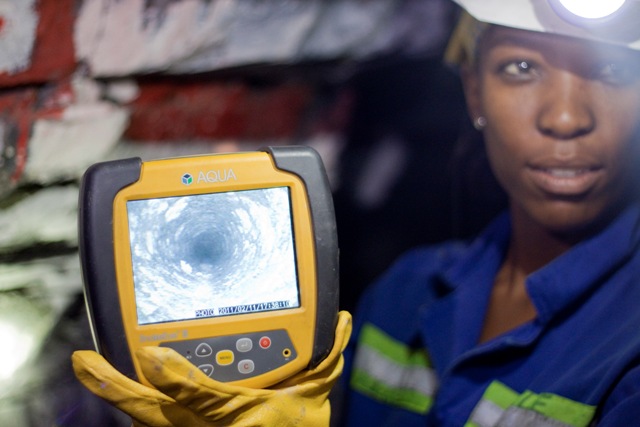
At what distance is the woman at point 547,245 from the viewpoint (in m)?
1.10

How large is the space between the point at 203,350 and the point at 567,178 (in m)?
0.58

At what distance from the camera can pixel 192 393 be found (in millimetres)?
846

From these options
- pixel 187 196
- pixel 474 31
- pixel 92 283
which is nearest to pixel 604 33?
pixel 474 31

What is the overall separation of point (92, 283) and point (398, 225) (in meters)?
0.72

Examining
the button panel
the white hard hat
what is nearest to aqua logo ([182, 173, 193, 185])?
the button panel

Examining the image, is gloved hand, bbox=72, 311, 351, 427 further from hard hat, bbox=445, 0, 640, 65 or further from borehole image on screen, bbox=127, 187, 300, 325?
hard hat, bbox=445, 0, 640, 65

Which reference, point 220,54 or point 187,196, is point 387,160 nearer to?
point 220,54

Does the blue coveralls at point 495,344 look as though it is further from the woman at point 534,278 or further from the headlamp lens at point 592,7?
the headlamp lens at point 592,7

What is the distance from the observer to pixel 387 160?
146 cm

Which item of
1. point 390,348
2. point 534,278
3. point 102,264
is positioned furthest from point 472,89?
point 102,264

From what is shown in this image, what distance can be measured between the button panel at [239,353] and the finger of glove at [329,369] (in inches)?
1.4

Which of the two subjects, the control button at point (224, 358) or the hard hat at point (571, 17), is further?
the hard hat at point (571, 17)

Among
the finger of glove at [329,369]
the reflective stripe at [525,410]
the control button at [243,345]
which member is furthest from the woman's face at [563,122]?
the control button at [243,345]

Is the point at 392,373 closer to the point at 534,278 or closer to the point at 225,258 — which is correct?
the point at 534,278
